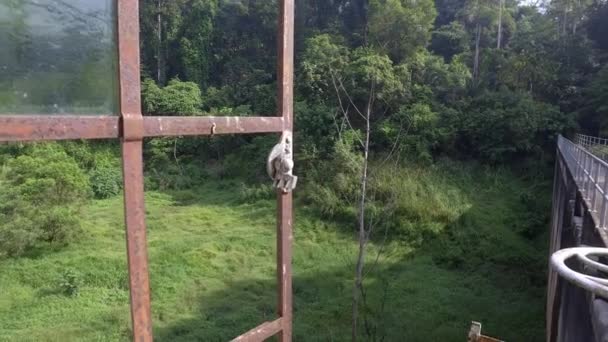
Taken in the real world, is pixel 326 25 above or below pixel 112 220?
above

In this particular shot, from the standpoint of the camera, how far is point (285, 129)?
195cm

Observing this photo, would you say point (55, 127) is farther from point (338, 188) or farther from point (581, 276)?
point (338, 188)

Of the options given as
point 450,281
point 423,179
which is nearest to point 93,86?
point 450,281

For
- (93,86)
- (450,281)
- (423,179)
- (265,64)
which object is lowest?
(450,281)

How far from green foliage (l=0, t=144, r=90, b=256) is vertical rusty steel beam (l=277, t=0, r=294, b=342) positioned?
505 inches

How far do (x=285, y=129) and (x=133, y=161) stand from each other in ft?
2.50

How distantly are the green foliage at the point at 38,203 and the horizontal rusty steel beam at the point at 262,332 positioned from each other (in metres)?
12.8

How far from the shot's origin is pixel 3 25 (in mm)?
1159

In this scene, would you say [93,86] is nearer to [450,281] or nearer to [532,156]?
[450,281]

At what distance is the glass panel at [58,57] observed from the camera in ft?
3.87

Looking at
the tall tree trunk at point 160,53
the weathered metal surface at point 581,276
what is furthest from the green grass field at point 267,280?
the tall tree trunk at point 160,53

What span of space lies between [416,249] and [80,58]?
13.1m

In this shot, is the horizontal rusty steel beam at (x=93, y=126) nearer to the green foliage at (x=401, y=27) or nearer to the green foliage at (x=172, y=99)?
the green foliage at (x=401, y=27)

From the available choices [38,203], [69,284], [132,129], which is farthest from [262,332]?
[38,203]
